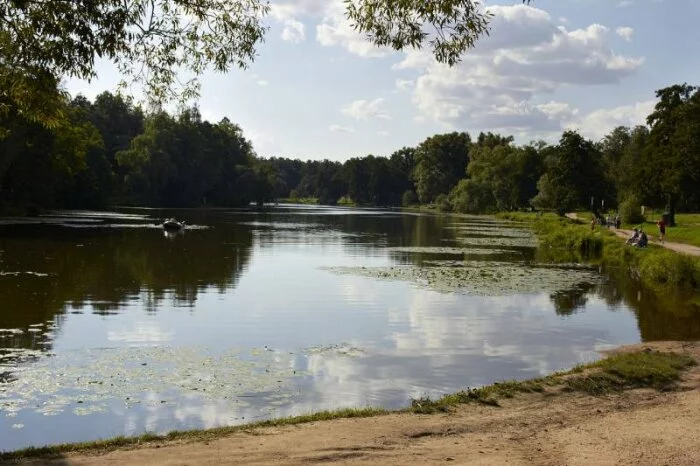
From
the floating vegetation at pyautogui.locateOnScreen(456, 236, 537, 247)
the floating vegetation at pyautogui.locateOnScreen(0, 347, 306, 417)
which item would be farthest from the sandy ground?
the floating vegetation at pyautogui.locateOnScreen(456, 236, 537, 247)

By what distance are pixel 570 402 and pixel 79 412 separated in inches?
343

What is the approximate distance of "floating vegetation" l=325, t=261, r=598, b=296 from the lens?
3044 cm

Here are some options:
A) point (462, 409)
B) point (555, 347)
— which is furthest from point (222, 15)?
point (555, 347)

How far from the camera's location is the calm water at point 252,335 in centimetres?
1279

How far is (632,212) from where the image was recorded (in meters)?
73.1

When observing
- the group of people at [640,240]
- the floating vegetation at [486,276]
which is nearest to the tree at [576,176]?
the group of people at [640,240]

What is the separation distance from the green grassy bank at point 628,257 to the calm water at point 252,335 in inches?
90.1

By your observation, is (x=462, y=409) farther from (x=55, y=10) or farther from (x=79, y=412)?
(x=55, y=10)

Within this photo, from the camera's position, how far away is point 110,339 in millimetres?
17938

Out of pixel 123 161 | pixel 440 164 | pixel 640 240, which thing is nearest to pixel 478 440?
pixel 640 240

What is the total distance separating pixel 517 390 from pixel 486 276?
22.1 metres

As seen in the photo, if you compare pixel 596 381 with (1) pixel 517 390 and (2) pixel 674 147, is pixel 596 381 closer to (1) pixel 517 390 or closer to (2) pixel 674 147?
(1) pixel 517 390

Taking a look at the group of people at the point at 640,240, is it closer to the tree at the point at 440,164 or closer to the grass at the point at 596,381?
the grass at the point at 596,381

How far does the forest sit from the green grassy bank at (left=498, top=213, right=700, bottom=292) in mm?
12188
